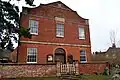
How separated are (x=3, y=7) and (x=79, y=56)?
12.8 meters

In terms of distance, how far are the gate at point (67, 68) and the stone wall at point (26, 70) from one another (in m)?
0.55

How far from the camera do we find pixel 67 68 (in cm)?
2011

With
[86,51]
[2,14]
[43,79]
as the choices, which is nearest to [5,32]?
[2,14]

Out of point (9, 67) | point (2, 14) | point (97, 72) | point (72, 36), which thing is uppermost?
point (2, 14)

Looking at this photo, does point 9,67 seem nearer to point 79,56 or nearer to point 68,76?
point 68,76

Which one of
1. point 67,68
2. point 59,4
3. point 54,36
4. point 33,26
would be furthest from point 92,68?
point 59,4

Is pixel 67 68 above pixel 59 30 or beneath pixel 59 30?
beneath

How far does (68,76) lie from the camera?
19047 millimetres

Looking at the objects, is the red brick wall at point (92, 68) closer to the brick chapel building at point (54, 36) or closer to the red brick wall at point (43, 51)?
the brick chapel building at point (54, 36)

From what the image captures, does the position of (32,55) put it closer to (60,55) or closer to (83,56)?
(60,55)

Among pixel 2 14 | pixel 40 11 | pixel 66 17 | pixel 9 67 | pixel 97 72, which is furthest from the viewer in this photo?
pixel 66 17

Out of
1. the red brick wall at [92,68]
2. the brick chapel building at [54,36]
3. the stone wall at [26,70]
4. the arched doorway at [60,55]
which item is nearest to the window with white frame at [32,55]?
the brick chapel building at [54,36]

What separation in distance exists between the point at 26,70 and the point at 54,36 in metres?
8.32

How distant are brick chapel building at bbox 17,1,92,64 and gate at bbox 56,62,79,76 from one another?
401cm
